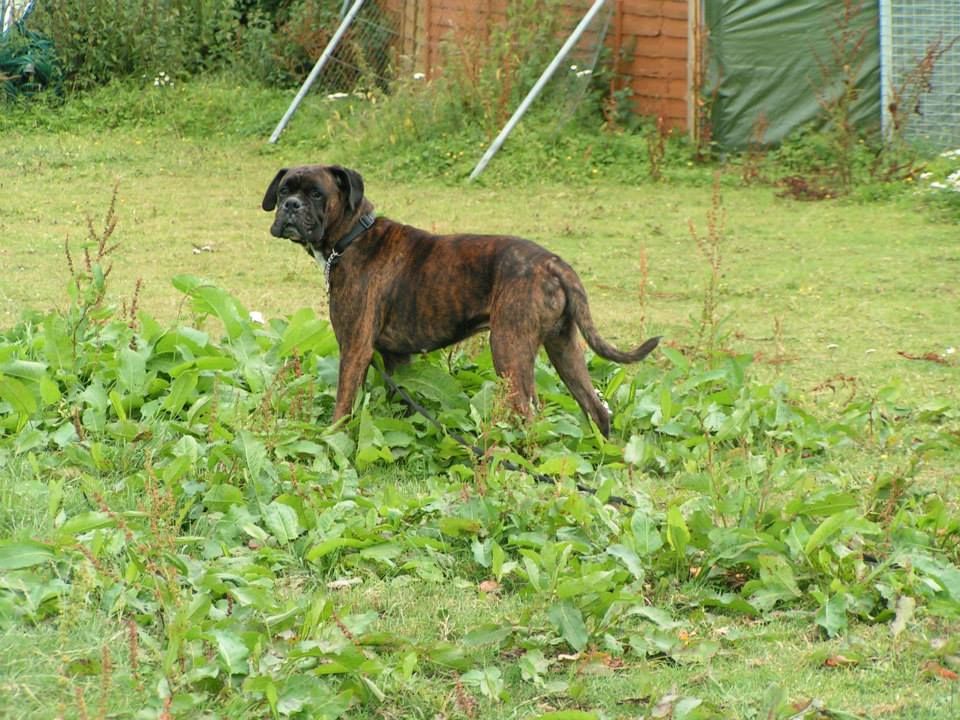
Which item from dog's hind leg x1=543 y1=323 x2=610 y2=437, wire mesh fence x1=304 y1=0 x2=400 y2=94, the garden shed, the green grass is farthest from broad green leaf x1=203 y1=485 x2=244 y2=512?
wire mesh fence x1=304 y1=0 x2=400 y2=94

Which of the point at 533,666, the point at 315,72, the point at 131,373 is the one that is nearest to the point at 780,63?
the point at 315,72

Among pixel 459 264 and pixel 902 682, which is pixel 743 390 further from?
pixel 902 682

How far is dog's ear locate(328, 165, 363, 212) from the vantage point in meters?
6.75

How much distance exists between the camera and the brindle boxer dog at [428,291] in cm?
635

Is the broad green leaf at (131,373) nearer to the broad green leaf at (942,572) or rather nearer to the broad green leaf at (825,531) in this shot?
the broad green leaf at (825,531)

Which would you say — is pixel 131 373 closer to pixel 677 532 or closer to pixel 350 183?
pixel 350 183

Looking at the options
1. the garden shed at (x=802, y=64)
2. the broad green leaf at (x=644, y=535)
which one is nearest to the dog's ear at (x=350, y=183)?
the broad green leaf at (x=644, y=535)

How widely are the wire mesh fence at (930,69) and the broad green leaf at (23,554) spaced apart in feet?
36.1

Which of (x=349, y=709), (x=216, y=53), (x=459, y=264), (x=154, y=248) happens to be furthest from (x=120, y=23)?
(x=349, y=709)

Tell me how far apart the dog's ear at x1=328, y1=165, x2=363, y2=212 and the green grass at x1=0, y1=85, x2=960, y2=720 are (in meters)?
0.78

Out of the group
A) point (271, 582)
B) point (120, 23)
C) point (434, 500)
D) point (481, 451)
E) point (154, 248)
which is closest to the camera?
point (271, 582)

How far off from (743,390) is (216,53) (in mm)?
13366

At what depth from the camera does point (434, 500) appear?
545 centimetres

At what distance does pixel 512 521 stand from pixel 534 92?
30.4 feet
